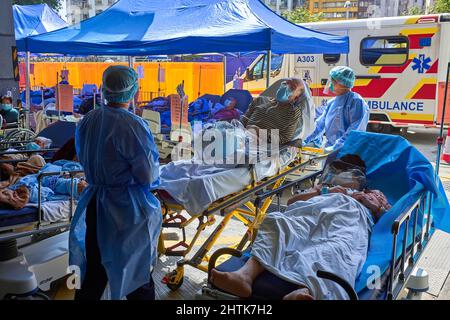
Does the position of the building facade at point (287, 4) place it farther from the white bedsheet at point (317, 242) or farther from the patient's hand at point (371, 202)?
the white bedsheet at point (317, 242)

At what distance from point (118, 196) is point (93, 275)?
0.52 metres

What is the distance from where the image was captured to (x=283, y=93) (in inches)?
190

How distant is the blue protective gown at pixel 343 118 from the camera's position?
496 cm

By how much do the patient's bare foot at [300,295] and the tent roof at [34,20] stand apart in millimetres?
10312

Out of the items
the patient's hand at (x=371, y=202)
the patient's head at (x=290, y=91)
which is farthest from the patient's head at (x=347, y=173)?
the patient's head at (x=290, y=91)

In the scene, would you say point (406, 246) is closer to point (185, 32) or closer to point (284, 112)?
point (284, 112)

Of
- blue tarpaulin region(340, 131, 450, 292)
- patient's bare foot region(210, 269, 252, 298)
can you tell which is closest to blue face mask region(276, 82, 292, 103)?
blue tarpaulin region(340, 131, 450, 292)

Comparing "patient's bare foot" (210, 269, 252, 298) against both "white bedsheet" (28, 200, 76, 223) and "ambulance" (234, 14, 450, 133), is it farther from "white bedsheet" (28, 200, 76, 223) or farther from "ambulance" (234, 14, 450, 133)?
"ambulance" (234, 14, 450, 133)

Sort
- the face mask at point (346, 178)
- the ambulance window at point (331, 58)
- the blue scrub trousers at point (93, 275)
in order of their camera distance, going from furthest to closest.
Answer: the ambulance window at point (331, 58) → the face mask at point (346, 178) → the blue scrub trousers at point (93, 275)

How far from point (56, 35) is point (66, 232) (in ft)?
15.7

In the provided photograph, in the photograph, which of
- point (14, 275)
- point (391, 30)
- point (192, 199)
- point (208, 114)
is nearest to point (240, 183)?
point (192, 199)

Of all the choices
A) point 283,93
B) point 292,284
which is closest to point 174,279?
point 292,284

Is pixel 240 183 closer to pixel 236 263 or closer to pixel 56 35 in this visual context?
pixel 236 263

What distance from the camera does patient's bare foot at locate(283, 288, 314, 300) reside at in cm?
219
